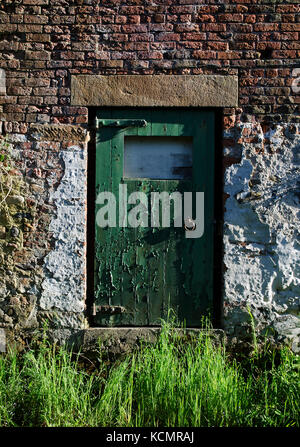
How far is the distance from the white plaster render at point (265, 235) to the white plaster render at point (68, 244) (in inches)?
47.4

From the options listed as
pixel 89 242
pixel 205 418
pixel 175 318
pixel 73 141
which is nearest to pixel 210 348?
pixel 175 318

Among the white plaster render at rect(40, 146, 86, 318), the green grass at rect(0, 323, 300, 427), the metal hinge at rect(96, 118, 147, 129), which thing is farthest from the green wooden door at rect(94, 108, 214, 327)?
the green grass at rect(0, 323, 300, 427)

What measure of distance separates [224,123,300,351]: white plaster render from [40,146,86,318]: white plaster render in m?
1.20

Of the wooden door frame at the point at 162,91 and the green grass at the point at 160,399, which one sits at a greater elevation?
the wooden door frame at the point at 162,91

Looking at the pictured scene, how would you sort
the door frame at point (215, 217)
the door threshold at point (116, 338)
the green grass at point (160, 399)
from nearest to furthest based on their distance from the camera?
the green grass at point (160, 399), the door threshold at point (116, 338), the door frame at point (215, 217)

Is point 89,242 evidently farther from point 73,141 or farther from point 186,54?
point 186,54

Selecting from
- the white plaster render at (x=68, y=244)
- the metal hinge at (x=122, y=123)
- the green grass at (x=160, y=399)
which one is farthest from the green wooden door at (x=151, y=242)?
the green grass at (x=160, y=399)

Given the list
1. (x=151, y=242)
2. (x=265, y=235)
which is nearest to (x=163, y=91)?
(x=151, y=242)

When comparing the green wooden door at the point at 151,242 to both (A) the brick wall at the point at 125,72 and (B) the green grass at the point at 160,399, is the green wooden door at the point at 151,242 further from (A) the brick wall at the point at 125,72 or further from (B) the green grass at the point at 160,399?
(B) the green grass at the point at 160,399

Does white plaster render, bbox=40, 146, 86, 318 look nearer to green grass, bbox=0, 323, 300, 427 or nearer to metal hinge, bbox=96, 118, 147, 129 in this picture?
metal hinge, bbox=96, 118, 147, 129

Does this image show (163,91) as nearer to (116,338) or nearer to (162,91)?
(162,91)

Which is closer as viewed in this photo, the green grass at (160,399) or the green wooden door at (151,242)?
the green grass at (160,399)

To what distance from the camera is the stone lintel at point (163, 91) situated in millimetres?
3611

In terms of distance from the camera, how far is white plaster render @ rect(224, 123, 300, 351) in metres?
3.56
